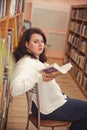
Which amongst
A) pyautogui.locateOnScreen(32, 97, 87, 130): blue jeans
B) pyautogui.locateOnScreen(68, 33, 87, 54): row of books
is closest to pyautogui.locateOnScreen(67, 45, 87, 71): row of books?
pyautogui.locateOnScreen(68, 33, 87, 54): row of books

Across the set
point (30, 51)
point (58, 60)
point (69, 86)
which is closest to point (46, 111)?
point (30, 51)

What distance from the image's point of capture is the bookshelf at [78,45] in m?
4.78

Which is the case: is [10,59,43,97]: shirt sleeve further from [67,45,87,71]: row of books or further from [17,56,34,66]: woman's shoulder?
[67,45,87,71]: row of books

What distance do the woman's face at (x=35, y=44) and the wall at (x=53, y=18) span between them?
4.78m

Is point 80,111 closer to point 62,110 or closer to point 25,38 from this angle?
point 62,110

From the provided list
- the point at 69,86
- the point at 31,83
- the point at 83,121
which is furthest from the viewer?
the point at 69,86

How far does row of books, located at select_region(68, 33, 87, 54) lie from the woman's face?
2816 mm

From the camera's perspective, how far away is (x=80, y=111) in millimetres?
2119

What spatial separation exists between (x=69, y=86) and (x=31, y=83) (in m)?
3.02

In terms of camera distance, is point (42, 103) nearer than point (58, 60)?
Yes

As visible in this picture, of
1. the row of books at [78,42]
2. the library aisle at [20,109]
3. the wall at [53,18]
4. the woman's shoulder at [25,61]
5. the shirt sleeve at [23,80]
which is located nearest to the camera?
the shirt sleeve at [23,80]

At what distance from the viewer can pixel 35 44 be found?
6.75 ft

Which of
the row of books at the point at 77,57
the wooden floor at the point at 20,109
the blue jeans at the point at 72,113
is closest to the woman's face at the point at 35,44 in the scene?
the blue jeans at the point at 72,113

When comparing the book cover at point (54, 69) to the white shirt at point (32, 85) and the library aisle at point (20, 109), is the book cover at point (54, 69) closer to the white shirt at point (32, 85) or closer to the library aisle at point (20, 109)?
the white shirt at point (32, 85)
